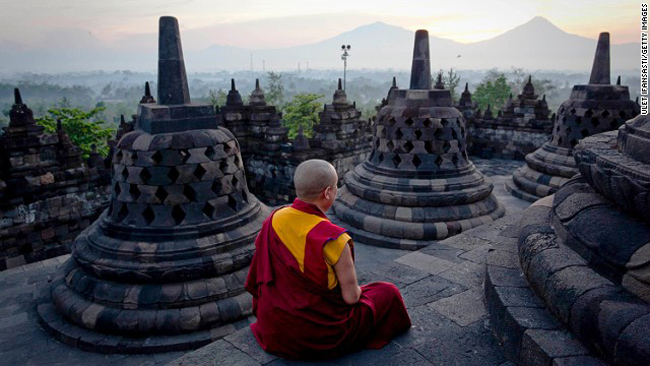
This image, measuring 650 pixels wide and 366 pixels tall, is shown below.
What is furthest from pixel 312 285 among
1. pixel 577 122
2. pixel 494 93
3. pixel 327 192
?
pixel 494 93

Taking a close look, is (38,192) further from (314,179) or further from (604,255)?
(604,255)

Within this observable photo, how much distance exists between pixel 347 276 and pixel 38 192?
9579mm

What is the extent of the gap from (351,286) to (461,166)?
590cm

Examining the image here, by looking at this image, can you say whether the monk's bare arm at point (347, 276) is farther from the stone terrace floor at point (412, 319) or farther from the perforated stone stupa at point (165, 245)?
the perforated stone stupa at point (165, 245)

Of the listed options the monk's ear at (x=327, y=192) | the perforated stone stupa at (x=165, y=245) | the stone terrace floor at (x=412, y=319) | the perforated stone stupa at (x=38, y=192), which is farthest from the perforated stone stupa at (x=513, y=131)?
the monk's ear at (x=327, y=192)

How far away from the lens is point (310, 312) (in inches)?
110

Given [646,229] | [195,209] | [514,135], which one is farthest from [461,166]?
[514,135]

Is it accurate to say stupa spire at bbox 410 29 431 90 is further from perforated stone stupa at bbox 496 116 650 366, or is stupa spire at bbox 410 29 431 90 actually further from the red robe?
the red robe

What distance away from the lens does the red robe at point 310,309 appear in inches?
106

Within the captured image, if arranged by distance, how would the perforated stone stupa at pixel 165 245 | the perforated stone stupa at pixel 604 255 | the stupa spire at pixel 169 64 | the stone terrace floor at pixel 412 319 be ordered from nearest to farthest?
the perforated stone stupa at pixel 604 255 → the stone terrace floor at pixel 412 319 → the perforated stone stupa at pixel 165 245 → the stupa spire at pixel 169 64

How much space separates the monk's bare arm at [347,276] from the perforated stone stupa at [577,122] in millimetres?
7867

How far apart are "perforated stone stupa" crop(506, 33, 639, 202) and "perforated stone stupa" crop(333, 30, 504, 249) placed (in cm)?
199

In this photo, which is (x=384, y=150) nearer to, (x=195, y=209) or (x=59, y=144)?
(x=195, y=209)

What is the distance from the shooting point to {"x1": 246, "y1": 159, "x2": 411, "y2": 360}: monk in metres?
2.68
